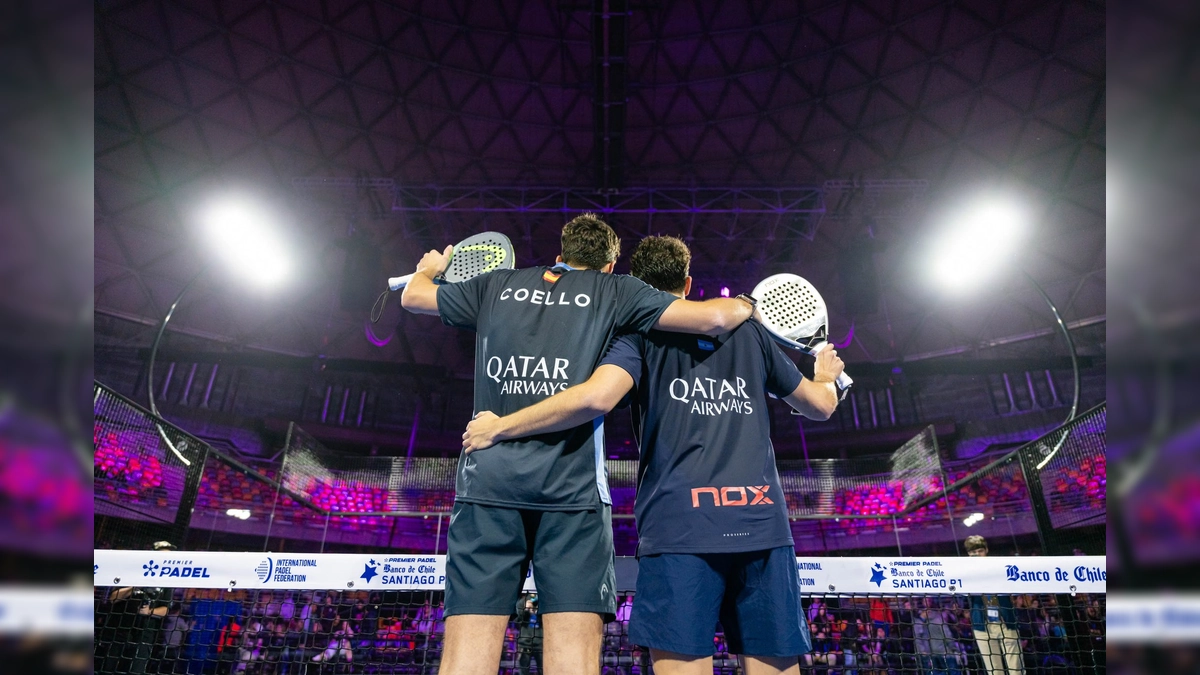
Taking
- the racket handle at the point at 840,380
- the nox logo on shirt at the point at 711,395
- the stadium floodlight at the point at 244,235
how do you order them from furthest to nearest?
the stadium floodlight at the point at 244,235 < the racket handle at the point at 840,380 < the nox logo on shirt at the point at 711,395

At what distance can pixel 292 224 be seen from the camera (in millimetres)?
15312

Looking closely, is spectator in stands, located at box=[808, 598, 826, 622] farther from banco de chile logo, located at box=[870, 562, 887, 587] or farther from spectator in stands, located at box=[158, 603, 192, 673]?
spectator in stands, located at box=[158, 603, 192, 673]

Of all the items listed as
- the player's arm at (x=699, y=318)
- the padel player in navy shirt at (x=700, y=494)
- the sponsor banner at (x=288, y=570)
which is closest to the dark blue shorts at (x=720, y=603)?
the padel player in navy shirt at (x=700, y=494)

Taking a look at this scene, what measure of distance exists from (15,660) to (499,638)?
1.86 metres

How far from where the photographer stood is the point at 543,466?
2.26m

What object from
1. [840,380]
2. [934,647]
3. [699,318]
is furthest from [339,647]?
[934,647]

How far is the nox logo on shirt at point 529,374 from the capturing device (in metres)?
2.39

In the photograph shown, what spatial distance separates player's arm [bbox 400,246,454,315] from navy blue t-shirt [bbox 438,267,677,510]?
0.19ft

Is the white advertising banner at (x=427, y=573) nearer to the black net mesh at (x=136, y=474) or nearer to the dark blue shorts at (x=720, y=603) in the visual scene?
the dark blue shorts at (x=720, y=603)

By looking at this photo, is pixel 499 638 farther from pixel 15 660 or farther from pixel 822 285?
pixel 822 285

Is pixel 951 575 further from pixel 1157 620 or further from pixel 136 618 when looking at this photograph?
pixel 136 618

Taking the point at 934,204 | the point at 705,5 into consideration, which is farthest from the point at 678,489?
the point at 934,204

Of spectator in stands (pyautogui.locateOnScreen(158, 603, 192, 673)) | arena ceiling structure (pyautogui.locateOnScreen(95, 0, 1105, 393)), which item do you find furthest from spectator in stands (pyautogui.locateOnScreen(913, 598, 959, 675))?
arena ceiling structure (pyautogui.locateOnScreen(95, 0, 1105, 393))

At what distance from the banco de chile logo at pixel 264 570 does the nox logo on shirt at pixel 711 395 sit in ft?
7.35
